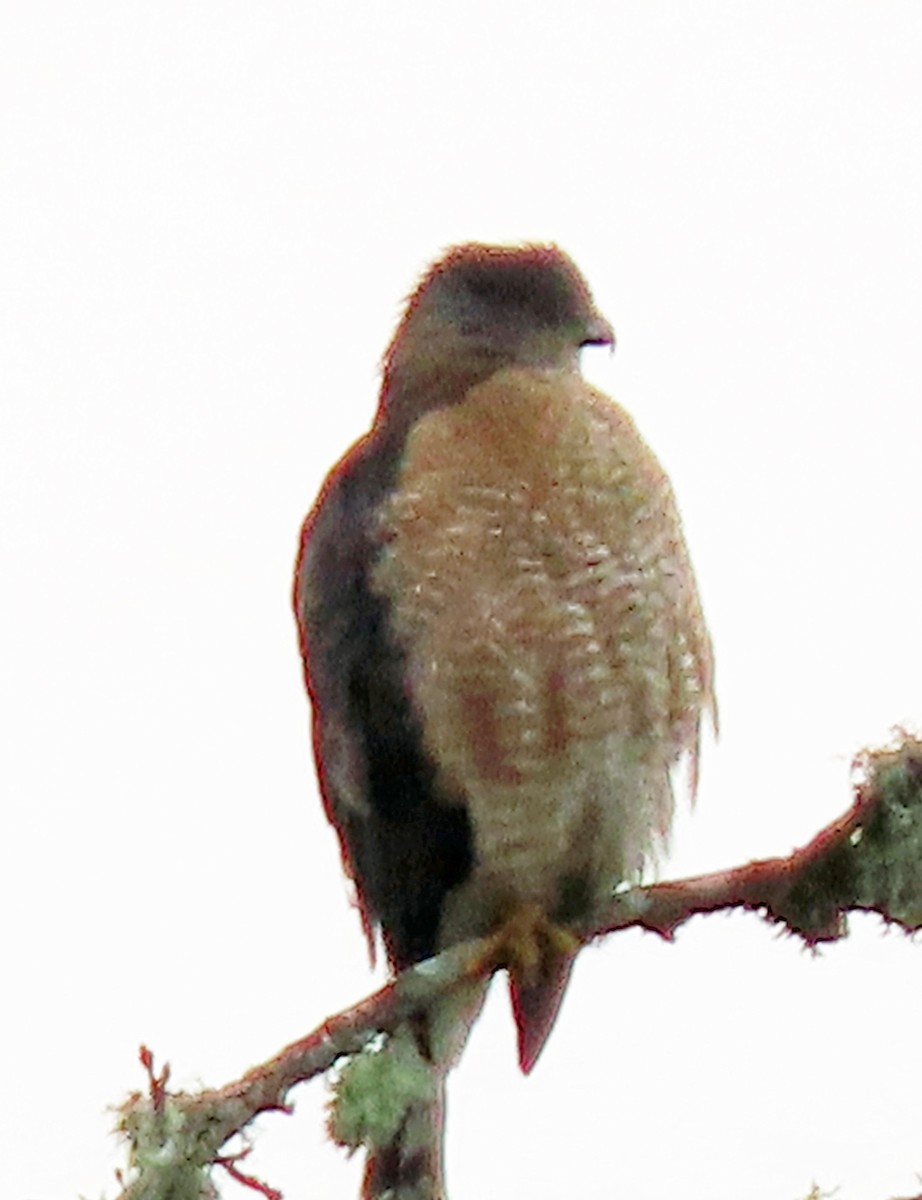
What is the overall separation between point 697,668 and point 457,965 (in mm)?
530

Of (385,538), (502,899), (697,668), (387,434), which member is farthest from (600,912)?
(387,434)

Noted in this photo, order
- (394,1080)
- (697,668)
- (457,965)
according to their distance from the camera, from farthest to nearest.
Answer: (697,668) < (457,965) < (394,1080)

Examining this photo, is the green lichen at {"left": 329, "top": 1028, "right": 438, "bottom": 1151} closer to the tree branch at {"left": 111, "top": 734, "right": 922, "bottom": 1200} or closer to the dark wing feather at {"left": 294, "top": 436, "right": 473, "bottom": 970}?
the tree branch at {"left": 111, "top": 734, "right": 922, "bottom": 1200}

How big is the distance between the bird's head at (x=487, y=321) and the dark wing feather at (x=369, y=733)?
8.4 inches

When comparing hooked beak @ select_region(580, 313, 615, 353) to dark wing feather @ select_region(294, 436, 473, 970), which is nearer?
dark wing feather @ select_region(294, 436, 473, 970)

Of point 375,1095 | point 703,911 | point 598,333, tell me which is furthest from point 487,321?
point 375,1095

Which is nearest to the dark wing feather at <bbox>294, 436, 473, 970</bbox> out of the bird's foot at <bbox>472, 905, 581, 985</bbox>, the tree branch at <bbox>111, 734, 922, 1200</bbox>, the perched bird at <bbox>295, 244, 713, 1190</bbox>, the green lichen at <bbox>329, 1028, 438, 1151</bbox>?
the perched bird at <bbox>295, 244, 713, 1190</bbox>

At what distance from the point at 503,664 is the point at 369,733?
0.84 feet

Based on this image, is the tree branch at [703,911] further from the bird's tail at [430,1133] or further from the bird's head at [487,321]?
the bird's head at [487,321]

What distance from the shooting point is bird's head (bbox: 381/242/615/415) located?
3.07 metres

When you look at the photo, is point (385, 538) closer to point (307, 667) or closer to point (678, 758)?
point (307, 667)

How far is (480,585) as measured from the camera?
2.66 metres

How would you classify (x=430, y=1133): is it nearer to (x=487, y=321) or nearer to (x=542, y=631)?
(x=542, y=631)

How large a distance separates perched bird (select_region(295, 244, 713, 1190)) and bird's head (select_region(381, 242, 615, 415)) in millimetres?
118
